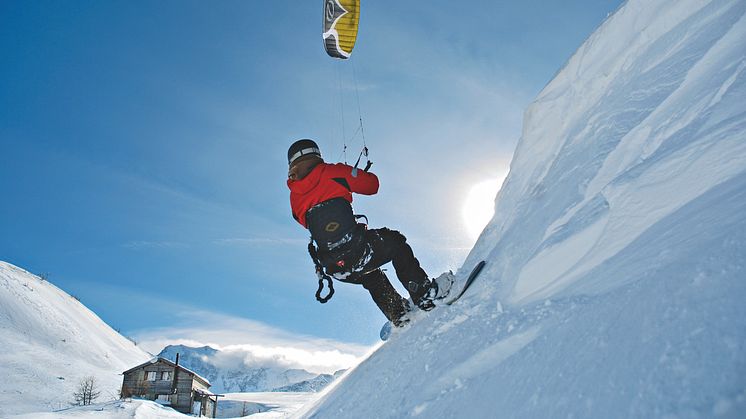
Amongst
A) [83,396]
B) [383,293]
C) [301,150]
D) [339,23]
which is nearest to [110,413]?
[383,293]

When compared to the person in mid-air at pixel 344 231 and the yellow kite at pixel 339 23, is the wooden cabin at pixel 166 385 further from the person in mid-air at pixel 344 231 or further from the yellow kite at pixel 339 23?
the person in mid-air at pixel 344 231

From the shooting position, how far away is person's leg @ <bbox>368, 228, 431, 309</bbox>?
5438mm

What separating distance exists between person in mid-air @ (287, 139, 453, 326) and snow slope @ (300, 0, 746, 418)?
595 mm

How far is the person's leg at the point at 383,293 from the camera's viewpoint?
5751mm

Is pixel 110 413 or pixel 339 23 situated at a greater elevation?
pixel 339 23

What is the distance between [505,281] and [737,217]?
2.06 meters

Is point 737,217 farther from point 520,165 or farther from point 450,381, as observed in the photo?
point 520,165

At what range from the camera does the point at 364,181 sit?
18.0 feet

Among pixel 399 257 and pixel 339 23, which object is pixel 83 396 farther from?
pixel 399 257

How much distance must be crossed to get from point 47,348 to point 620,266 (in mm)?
90094

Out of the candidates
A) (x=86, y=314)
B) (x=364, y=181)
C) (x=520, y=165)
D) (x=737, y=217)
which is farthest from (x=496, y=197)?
(x=86, y=314)

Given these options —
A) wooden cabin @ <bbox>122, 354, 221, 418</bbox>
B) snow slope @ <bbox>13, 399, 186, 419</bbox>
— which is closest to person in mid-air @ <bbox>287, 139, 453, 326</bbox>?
snow slope @ <bbox>13, 399, 186, 419</bbox>

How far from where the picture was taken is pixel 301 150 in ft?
18.1

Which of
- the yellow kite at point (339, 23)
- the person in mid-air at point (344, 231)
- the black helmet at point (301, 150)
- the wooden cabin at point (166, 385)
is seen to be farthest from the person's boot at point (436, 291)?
the wooden cabin at point (166, 385)
